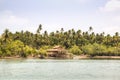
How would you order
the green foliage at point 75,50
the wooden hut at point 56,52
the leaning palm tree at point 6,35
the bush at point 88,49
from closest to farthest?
the leaning palm tree at point 6,35
the wooden hut at point 56,52
the bush at point 88,49
the green foliage at point 75,50

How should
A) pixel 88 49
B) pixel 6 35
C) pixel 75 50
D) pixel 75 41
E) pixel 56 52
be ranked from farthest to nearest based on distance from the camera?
pixel 75 41 → pixel 75 50 → pixel 88 49 → pixel 56 52 → pixel 6 35

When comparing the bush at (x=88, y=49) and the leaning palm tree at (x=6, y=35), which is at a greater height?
the leaning palm tree at (x=6, y=35)

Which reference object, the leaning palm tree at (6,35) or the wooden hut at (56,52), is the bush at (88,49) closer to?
the wooden hut at (56,52)

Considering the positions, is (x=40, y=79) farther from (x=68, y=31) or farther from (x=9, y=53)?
(x=68, y=31)

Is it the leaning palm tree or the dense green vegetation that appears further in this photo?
the dense green vegetation

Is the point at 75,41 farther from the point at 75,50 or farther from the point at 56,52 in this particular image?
the point at 56,52

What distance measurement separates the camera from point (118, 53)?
14938cm

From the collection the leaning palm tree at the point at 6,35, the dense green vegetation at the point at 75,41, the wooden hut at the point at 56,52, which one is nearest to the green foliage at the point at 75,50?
the dense green vegetation at the point at 75,41

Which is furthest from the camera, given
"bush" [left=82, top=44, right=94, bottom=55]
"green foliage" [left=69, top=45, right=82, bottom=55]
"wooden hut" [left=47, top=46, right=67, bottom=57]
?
"green foliage" [left=69, top=45, right=82, bottom=55]

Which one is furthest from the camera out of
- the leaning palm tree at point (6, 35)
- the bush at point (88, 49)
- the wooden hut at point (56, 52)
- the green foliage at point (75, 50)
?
the green foliage at point (75, 50)

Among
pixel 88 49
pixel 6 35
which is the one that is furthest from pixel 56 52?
pixel 6 35

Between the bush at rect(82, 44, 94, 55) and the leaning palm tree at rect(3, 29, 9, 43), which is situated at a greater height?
the leaning palm tree at rect(3, 29, 9, 43)

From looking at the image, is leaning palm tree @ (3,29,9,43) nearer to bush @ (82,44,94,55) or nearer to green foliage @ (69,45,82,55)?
green foliage @ (69,45,82,55)

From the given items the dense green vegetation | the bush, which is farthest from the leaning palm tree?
the bush
